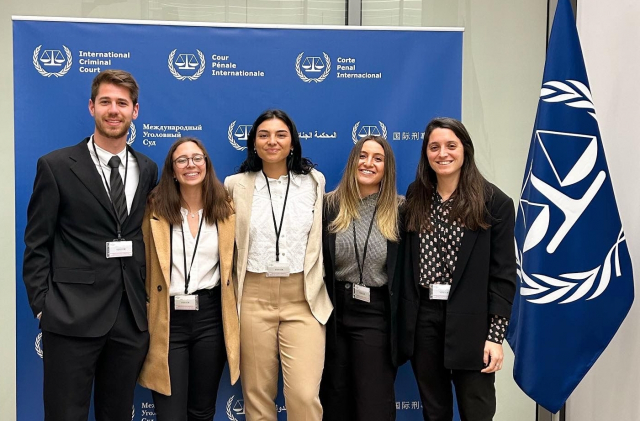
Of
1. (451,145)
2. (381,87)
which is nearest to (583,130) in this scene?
(451,145)

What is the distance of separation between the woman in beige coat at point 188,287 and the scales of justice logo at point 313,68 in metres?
0.83

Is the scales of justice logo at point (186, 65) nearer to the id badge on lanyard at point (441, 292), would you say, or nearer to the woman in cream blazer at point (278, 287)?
the woman in cream blazer at point (278, 287)

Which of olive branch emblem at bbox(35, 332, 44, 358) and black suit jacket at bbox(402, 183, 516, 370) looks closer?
black suit jacket at bbox(402, 183, 516, 370)

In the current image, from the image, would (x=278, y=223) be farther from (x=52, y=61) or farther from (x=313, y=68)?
(x=52, y=61)

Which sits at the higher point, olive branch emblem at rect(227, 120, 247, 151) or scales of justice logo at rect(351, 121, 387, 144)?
scales of justice logo at rect(351, 121, 387, 144)

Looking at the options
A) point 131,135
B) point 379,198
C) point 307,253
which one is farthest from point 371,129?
point 131,135

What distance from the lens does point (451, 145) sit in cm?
273

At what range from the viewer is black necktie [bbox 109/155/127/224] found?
8.71ft

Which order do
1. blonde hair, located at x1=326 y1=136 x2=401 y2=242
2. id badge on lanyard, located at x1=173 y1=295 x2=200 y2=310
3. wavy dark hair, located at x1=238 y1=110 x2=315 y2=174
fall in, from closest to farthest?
1. id badge on lanyard, located at x1=173 y1=295 x2=200 y2=310
2. blonde hair, located at x1=326 y1=136 x2=401 y2=242
3. wavy dark hair, located at x1=238 y1=110 x2=315 y2=174

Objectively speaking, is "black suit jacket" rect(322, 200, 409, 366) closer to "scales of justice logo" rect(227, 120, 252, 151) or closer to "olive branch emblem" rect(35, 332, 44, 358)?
"scales of justice logo" rect(227, 120, 252, 151)

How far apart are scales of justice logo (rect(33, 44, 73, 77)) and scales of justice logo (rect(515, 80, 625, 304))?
2422mm

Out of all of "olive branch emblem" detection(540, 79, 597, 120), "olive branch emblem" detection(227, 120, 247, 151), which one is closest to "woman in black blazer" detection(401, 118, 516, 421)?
"olive branch emblem" detection(540, 79, 597, 120)

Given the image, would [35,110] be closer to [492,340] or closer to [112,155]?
[112,155]

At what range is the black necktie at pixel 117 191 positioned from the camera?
2656mm
